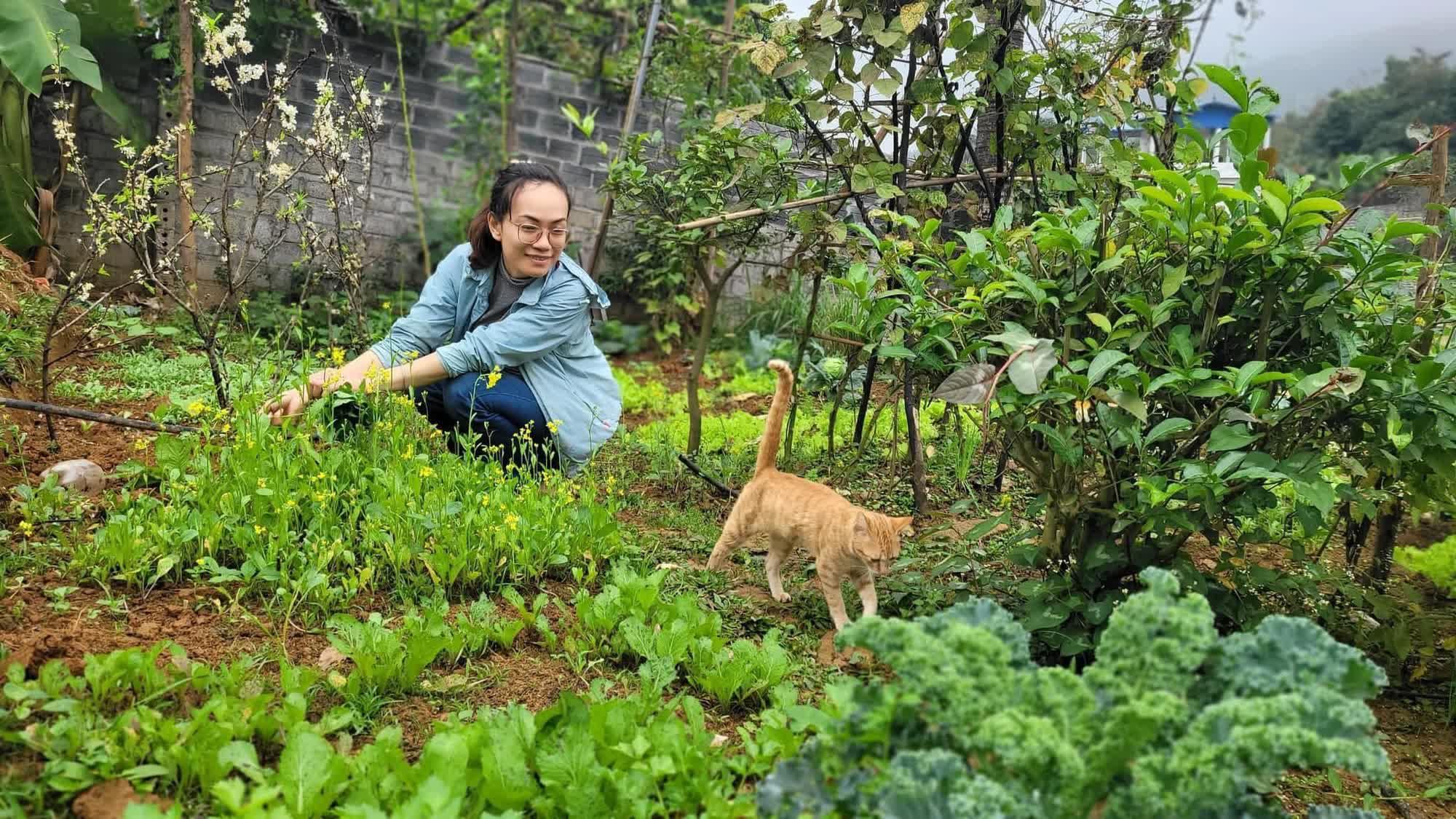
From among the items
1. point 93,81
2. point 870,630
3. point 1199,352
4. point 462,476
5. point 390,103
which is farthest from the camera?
point 390,103

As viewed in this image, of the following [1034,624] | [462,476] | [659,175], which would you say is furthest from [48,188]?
[1034,624]

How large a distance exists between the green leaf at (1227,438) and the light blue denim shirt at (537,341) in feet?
8.14

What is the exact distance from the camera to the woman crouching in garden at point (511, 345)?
13.0 feet

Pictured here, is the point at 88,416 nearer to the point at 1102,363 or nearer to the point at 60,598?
the point at 60,598

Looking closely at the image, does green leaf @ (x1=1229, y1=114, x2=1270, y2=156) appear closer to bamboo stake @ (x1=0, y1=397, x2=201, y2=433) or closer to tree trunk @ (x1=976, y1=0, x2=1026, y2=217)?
tree trunk @ (x1=976, y1=0, x2=1026, y2=217)

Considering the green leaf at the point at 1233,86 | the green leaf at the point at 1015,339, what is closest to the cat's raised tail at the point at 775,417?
the green leaf at the point at 1015,339

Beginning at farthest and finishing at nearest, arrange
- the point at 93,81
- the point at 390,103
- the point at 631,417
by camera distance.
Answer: the point at 390,103 → the point at 631,417 → the point at 93,81

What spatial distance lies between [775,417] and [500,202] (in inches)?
69.1

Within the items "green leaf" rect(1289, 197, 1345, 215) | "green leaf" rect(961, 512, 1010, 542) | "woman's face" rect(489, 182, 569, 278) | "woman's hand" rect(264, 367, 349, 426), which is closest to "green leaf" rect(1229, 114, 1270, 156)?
"green leaf" rect(1289, 197, 1345, 215)

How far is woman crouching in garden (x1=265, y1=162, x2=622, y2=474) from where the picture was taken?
13.0 ft

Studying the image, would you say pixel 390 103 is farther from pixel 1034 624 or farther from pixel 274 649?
pixel 1034 624

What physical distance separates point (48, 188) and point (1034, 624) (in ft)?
23.9

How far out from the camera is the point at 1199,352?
255 centimetres

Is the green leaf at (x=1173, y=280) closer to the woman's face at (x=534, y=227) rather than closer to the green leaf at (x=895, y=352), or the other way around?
the green leaf at (x=895, y=352)
